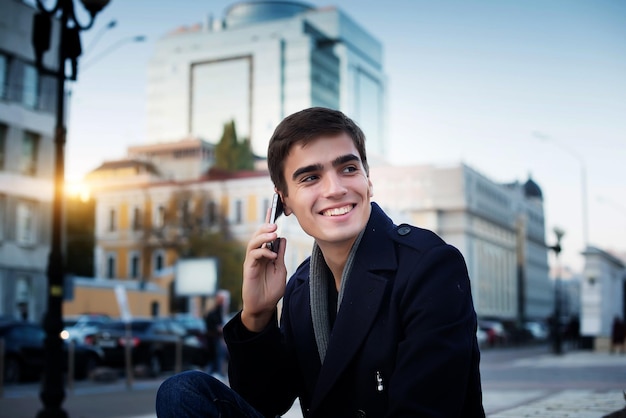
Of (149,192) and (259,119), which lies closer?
(149,192)

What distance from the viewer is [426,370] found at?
8.04ft

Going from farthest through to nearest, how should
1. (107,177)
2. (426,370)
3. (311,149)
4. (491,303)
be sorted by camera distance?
(491,303) < (107,177) < (311,149) < (426,370)

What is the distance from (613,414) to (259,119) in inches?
5011

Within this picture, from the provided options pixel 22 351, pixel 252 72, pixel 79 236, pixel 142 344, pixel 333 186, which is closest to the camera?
pixel 333 186

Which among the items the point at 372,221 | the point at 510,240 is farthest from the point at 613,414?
the point at 510,240

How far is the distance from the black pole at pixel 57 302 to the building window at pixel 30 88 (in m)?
25.6

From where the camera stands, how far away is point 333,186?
2.89m

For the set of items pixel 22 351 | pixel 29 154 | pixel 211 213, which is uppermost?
pixel 211 213

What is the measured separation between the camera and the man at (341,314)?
2502mm

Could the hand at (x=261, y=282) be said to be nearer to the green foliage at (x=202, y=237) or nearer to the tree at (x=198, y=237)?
the tree at (x=198, y=237)

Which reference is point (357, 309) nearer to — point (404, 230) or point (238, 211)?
point (404, 230)

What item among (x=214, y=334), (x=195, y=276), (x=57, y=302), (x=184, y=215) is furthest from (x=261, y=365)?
(x=184, y=215)

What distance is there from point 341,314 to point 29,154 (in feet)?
114

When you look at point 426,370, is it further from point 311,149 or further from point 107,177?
point 107,177
